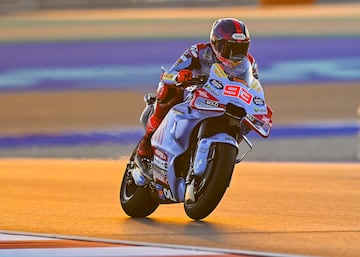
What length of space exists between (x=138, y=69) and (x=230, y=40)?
52.4 ft

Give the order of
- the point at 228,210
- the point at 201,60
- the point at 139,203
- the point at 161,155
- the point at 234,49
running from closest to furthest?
the point at 234,49
the point at 201,60
the point at 161,155
the point at 139,203
the point at 228,210

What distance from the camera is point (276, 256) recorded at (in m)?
6.48

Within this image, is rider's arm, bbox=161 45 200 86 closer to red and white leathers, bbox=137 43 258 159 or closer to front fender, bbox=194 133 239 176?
red and white leathers, bbox=137 43 258 159

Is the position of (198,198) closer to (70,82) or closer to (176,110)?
(176,110)

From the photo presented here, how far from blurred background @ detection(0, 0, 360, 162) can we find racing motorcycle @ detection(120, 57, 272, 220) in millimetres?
5967

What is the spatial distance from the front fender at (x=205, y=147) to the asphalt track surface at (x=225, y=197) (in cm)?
36

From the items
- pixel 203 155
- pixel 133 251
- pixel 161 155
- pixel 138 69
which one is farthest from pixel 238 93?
pixel 138 69

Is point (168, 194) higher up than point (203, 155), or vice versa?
point (203, 155)

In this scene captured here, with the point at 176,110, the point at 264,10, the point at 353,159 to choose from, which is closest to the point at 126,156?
the point at 353,159

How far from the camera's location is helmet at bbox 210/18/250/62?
25.8 feet

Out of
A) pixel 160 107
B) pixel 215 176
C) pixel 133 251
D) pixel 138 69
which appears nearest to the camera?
pixel 133 251

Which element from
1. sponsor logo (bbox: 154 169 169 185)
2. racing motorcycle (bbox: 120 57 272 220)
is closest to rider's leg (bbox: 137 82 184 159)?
racing motorcycle (bbox: 120 57 272 220)

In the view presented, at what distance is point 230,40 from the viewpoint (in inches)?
309

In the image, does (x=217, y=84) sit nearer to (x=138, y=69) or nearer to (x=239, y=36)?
(x=239, y=36)
